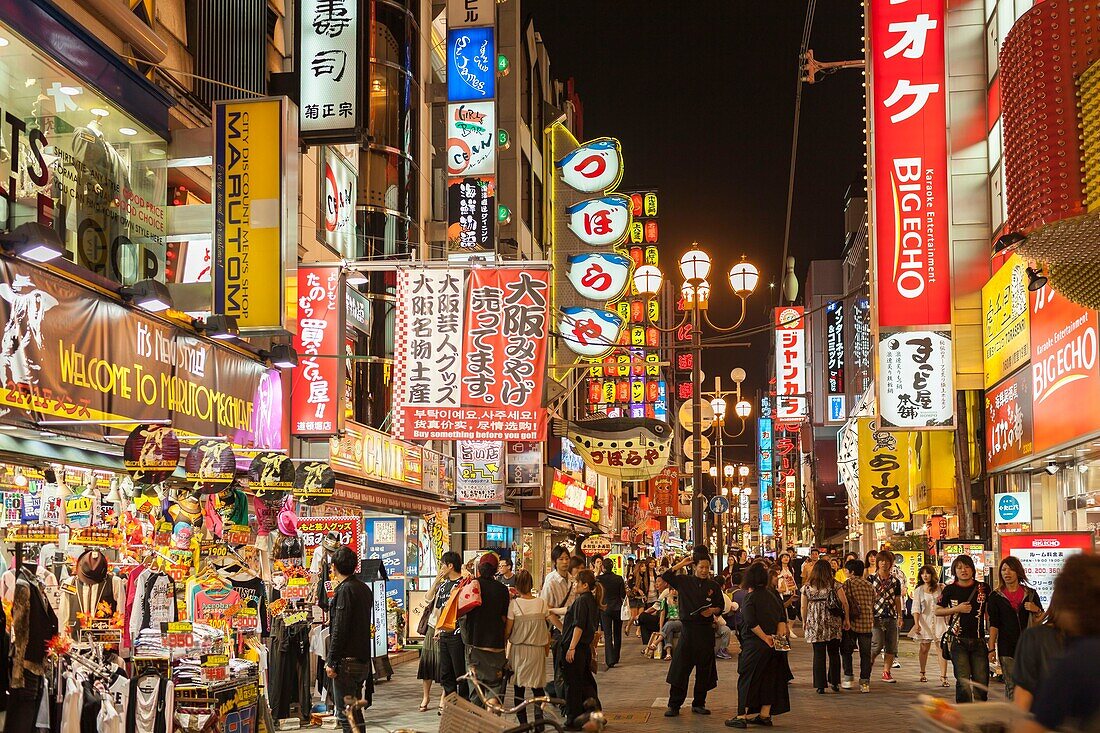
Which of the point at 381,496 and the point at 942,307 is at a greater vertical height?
the point at 942,307

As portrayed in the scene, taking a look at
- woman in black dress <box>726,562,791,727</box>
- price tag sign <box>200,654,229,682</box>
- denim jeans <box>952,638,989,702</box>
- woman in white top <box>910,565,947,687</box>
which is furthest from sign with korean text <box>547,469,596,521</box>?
price tag sign <box>200,654,229,682</box>

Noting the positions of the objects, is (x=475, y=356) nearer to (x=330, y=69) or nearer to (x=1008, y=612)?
(x=330, y=69)

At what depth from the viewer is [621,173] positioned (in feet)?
123

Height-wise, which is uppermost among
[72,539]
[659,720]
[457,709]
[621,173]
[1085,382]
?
[621,173]

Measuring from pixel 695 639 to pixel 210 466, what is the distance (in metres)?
6.65

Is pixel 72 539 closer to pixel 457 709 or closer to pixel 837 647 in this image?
pixel 457 709

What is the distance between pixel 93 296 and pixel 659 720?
8.23 m

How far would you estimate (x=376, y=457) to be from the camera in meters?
23.3

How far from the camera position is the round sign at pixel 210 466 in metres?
11.9

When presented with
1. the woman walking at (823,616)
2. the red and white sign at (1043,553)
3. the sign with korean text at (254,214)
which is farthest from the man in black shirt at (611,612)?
the sign with korean text at (254,214)

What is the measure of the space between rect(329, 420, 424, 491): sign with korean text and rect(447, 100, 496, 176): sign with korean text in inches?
298

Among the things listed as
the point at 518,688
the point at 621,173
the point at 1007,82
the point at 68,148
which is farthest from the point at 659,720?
the point at 621,173

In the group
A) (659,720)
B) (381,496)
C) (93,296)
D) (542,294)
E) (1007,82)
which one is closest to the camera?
(1007,82)

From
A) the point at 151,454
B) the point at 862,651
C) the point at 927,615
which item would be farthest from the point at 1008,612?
the point at 151,454
